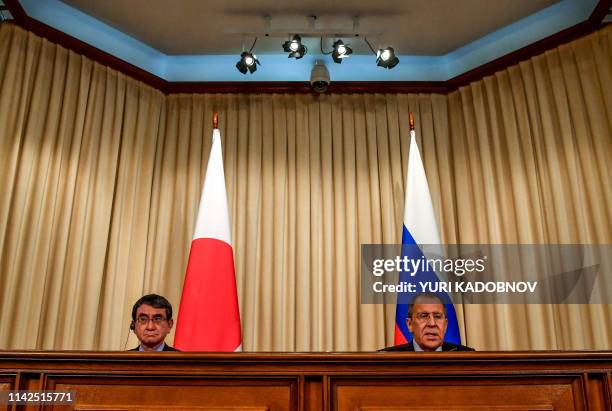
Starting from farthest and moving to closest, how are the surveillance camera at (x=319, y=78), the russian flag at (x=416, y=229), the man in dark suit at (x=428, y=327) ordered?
the surveillance camera at (x=319, y=78), the russian flag at (x=416, y=229), the man in dark suit at (x=428, y=327)

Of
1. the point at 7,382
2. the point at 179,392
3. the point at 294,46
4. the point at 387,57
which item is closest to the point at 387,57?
the point at 387,57

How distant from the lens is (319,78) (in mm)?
4203

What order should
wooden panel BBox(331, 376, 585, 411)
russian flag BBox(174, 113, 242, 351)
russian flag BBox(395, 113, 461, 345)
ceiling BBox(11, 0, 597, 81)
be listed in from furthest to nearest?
ceiling BBox(11, 0, 597, 81) < russian flag BBox(395, 113, 461, 345) < russian flag BBox(174, 113, 242, 351) < wooden panel BBox(331, 376, 585, 411)

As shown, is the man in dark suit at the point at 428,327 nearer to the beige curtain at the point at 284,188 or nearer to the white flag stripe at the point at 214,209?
the beige curtain at the point at 284,188

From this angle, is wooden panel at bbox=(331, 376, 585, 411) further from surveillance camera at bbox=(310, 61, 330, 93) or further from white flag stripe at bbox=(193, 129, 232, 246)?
surveillance camera at bbox=(310, 61, 330, 93)

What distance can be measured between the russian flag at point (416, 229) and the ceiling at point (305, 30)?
3.20 feet

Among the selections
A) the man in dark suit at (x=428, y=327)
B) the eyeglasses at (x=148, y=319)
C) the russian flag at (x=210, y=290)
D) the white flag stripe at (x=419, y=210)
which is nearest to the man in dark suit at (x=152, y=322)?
the eyeglasses at (x=148, y=319)

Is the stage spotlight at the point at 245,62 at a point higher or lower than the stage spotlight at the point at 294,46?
lower

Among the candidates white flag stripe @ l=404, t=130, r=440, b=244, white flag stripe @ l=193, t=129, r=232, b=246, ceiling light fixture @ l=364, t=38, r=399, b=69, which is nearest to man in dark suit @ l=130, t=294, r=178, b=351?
white flag stripe @ l=193, t=129, r=232, b=246

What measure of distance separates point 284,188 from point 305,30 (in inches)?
44.4

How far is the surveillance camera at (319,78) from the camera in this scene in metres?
4.21

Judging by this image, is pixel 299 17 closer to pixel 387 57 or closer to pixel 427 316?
pixel 387 57

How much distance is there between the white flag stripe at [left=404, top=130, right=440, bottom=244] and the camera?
3584 mm

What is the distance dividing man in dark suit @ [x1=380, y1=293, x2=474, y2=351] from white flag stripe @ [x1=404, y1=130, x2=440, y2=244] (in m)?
0.65
